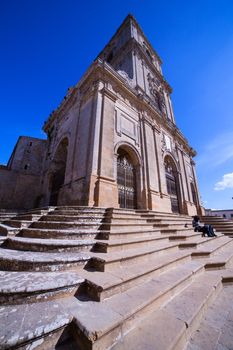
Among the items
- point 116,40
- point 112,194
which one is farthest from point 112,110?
point 116,40

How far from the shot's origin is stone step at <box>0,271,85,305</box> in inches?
62.6

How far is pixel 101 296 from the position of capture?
1819 mm

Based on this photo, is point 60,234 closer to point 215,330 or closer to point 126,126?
point 215,330

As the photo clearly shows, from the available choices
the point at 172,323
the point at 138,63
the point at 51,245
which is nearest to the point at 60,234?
the point at 51,245

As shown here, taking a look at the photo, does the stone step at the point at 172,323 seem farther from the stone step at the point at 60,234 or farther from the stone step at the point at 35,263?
the stone step at the point at 60,234

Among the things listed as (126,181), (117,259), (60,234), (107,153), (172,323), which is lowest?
(172,323)

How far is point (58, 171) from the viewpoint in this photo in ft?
38.1

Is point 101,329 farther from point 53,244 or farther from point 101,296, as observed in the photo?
point 53,244

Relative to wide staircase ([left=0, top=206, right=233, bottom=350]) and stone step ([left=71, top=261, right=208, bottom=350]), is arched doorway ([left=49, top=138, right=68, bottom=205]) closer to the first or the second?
wide staircase ([left=0, top=206, right=233, bottom=350])

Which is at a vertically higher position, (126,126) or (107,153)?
(126,126)

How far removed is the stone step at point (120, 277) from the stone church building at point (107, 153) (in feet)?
14.0

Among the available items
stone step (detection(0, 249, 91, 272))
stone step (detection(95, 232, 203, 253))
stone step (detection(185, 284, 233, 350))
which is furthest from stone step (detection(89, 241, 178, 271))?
stone step (detection(185, 284, 233, 350))

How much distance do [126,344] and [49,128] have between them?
16.6 meters

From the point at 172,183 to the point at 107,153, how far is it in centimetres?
817
